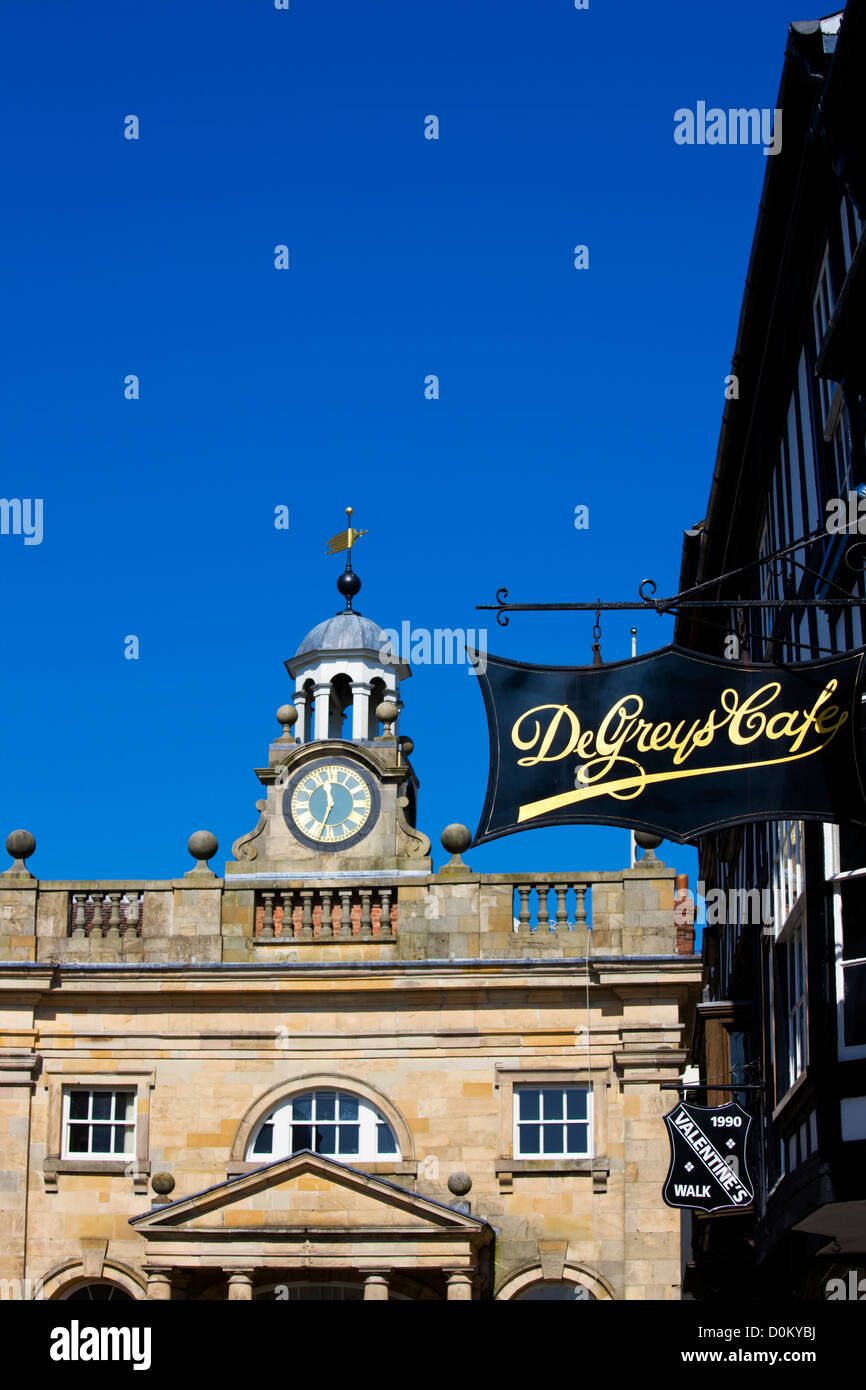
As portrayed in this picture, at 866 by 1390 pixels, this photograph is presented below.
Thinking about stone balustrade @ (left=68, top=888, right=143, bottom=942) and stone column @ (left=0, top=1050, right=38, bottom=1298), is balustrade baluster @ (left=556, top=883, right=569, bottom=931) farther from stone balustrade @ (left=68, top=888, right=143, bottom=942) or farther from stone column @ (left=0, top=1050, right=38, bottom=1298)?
stone column @ (left=0, top=1050, right=38, bottom=1298)

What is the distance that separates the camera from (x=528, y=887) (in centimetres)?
3061

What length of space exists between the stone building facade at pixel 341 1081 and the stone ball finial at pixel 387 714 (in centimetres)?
318

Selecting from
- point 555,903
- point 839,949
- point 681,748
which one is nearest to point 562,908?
point 555,903

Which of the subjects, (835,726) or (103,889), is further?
(103,889)

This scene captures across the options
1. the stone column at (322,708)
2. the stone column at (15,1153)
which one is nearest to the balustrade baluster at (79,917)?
the stone column at (15,1153)

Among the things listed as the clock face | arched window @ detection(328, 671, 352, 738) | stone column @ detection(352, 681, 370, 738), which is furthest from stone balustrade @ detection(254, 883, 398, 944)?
arched window @ detection(328, 671, 352, 738)

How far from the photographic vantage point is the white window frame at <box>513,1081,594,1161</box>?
28.9m

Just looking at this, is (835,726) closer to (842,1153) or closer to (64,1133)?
(842,1153)

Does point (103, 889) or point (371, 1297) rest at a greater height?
point (103, 889)

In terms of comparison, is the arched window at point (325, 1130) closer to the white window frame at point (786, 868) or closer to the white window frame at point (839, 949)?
the white window frame at point (786, 868)

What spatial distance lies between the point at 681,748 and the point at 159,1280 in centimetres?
1838
